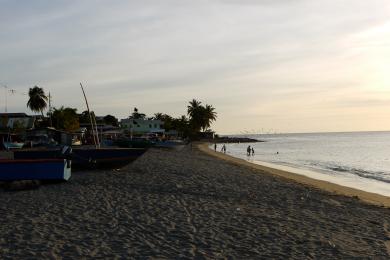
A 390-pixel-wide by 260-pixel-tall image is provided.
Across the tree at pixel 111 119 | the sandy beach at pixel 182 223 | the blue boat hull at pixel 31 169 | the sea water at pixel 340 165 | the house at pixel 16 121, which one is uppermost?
the tree at pixel 111 119

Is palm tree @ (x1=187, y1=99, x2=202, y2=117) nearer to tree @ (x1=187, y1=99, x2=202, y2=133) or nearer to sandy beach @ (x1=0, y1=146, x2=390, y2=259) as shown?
tree @ (x1=187, y1=99, x2=202, y2=133)

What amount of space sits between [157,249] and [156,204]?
4.69m

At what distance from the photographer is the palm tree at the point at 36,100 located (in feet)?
304

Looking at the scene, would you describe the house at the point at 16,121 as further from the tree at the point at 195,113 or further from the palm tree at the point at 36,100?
the tree at the point at 195,113

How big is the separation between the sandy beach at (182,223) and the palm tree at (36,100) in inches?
3186

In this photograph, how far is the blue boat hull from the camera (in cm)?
1667

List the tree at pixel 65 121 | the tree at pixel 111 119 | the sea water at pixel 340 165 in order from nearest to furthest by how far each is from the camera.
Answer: the sea water at pixel 340 165 < the tree at pixel 65 121 < the tree at pixel 111 119

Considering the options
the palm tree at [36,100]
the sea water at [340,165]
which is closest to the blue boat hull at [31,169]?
the sea water at [340,165]

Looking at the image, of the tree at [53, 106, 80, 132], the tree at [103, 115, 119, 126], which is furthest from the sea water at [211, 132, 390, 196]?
the tree at [103, 115, 119, 126]

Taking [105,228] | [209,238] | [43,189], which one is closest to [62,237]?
[105,228]

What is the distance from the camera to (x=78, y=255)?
25.3ft

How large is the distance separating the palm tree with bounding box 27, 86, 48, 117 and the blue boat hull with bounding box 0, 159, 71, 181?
80.4 meters

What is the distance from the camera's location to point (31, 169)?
1681 cm

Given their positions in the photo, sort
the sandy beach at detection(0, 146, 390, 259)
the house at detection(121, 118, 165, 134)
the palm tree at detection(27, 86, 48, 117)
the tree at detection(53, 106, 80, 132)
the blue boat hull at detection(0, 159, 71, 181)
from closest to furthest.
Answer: the sandy beach at detection(0, 146, 390, 259) → the blue boat hull at detection(0, 159, 71, 181) → the tree at detection(53, 106, 80, 132) → the palm tree at detection(27, 86, 48, 117) → the house at detection(121, 118, 165, 134)
